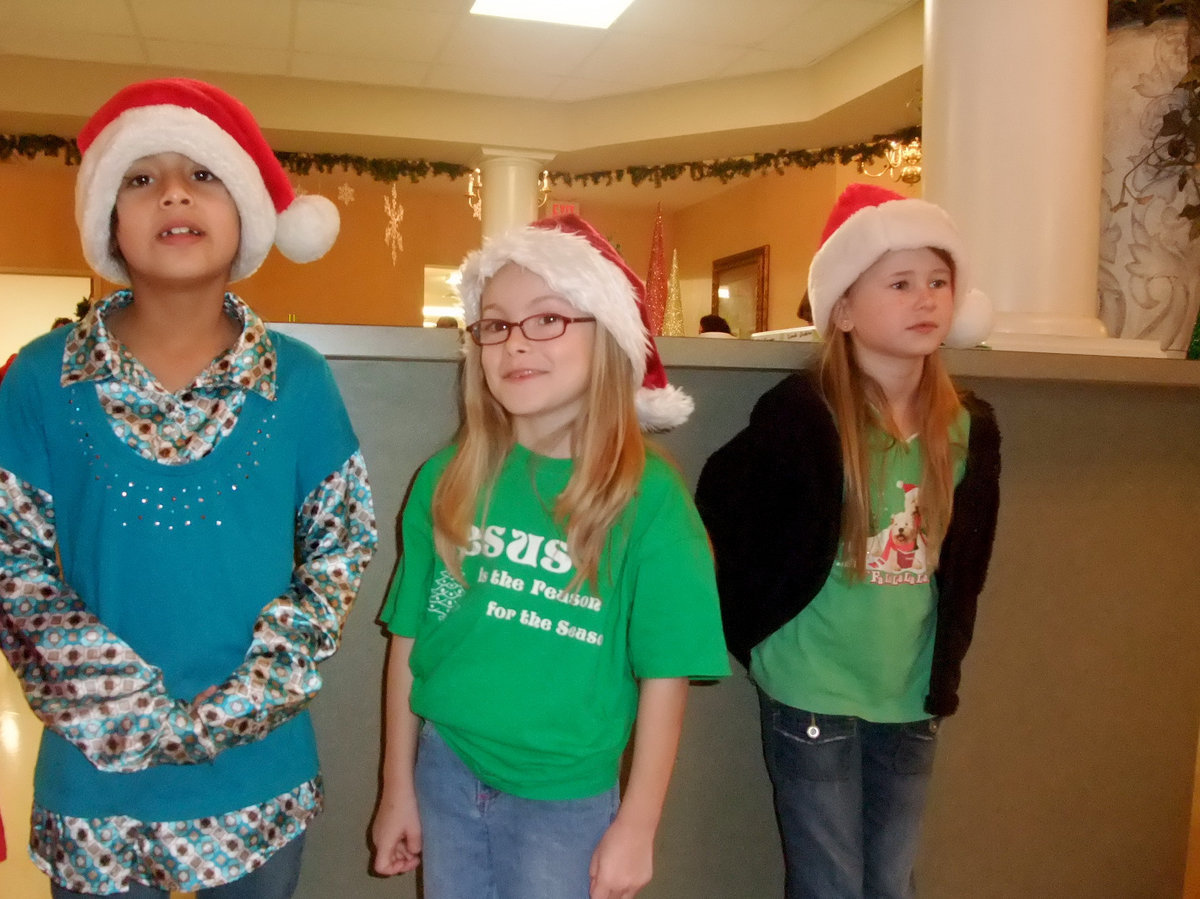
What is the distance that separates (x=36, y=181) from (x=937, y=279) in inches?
316

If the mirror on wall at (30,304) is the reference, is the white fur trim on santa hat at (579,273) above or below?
below

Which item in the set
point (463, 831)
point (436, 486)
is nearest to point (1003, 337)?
point (436, 486)

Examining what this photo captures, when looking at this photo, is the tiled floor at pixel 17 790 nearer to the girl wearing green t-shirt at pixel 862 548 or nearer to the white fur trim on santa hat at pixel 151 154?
the white fur trim on santa hat at pixel 151 154

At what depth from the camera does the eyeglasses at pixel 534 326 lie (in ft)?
4.08

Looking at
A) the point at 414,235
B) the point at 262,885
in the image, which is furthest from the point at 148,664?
the point at 414,235

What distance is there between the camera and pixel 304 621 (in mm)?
1125

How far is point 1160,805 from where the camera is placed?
7.14 ft

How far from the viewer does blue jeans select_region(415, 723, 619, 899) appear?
1190mm

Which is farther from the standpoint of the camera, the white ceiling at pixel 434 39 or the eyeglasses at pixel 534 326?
the white ceiling at pixel 434 39

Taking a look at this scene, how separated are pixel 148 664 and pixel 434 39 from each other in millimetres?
5235

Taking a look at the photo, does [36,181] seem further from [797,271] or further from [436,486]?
[436,486]

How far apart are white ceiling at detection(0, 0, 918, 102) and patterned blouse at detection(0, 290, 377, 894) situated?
449cm

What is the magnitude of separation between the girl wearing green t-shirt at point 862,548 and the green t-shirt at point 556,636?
298mm

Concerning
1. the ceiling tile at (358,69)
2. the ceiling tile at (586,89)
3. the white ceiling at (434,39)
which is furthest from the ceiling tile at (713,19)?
the ceiling tile at (358,69)
